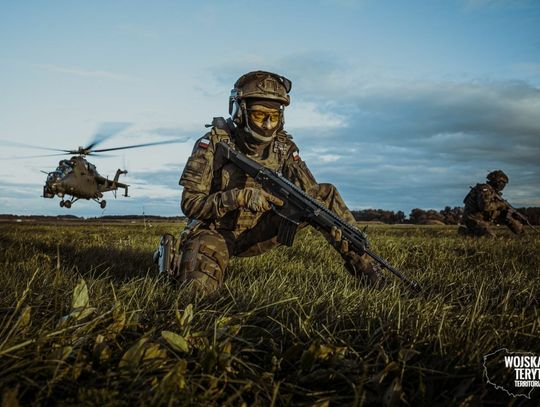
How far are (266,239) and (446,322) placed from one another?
2726mm

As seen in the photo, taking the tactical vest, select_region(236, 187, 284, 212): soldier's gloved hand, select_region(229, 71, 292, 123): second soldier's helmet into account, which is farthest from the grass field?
select_region(229, 71, 292, 123): second soldier's helmet

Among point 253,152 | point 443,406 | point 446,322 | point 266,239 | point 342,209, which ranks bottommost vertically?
point 443,406

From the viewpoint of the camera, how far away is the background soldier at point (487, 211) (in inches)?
516

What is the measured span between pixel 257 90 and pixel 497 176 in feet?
39.2

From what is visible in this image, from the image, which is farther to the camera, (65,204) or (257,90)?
(65,204)

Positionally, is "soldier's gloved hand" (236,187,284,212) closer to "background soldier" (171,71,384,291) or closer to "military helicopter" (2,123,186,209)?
"background soldier" (171,71,384,291)

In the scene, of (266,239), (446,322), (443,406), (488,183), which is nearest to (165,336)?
(443,406)

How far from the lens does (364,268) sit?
454 centimetres

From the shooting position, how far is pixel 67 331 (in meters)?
1.98

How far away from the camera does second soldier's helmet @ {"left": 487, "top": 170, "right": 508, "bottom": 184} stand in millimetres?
13750

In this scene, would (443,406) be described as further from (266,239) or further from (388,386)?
(266,239)

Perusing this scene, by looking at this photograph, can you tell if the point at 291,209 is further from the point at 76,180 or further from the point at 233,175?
the point at 76,180

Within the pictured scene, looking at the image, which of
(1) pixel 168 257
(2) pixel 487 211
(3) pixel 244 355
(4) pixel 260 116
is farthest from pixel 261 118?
(2) pixel 487 211

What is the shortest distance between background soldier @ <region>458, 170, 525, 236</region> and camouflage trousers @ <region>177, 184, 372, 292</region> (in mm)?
9793
